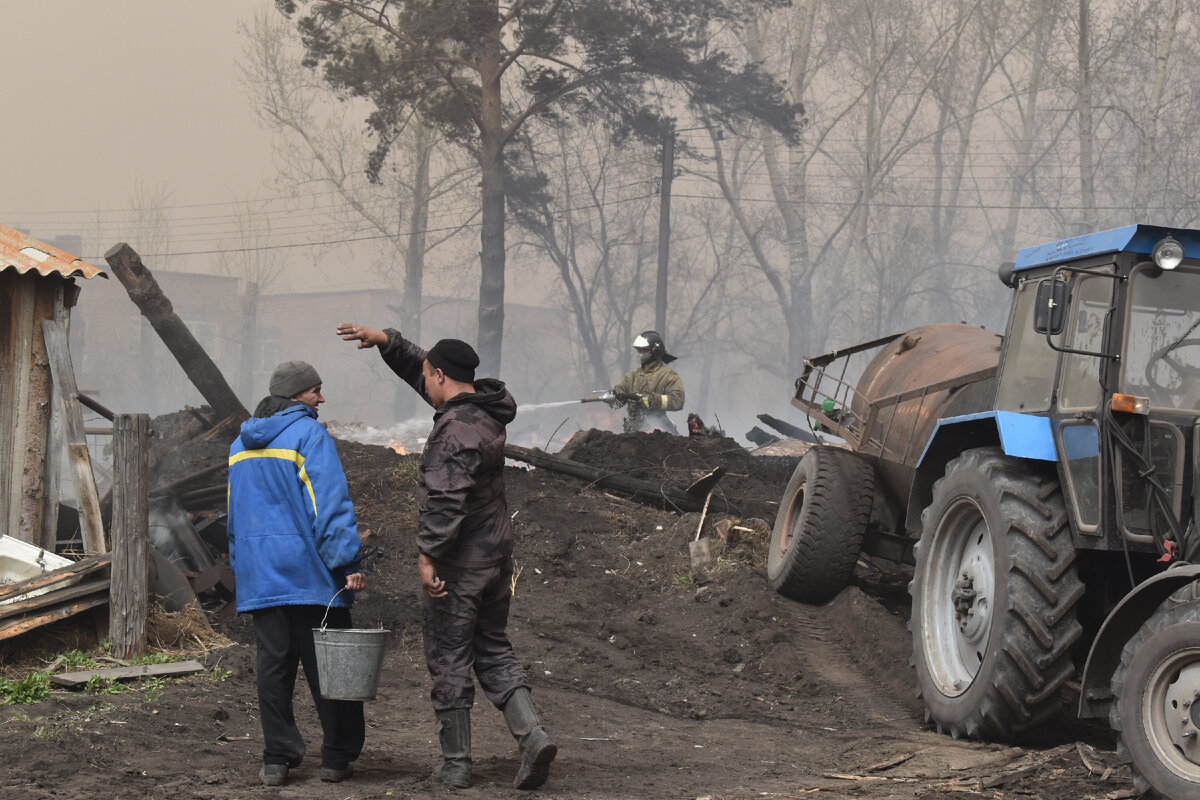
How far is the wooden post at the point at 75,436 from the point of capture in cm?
825

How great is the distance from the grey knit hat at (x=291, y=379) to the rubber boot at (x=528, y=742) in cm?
172

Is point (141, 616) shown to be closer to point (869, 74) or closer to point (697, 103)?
point (697, 103)

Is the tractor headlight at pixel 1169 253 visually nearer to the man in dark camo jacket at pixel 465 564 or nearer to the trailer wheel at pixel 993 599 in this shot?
the trailer wheel at pixel 993 599

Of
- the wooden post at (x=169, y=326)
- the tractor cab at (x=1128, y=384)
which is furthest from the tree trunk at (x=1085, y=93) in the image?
the tractor cab at (x=1128, y=384)

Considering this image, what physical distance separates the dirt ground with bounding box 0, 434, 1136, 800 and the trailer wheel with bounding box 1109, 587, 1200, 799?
246 mm

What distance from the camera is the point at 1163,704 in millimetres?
4648

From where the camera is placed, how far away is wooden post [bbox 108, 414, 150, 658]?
7.45m

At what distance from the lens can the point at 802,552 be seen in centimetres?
925

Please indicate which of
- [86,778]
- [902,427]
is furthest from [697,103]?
[86,778]

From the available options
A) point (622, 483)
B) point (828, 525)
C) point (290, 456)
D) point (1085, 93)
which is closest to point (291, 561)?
point (290, 456)

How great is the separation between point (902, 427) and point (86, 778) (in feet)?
20.1

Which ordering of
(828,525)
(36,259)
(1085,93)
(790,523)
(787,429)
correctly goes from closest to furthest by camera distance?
(36,259) → (828,525) → (790,523) → (787,429) → (1085,93)

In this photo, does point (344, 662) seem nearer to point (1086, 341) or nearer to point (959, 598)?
point (959, 598)

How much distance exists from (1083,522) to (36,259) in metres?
7.12
